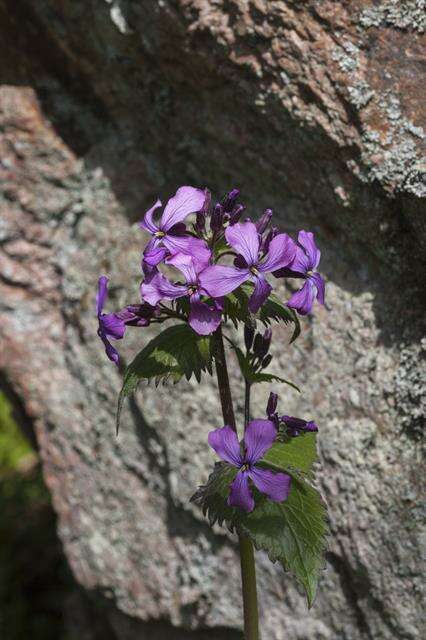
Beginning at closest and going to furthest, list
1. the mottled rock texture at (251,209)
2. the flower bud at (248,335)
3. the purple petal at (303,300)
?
the purple petal at (303,300) < the flower bud at (248,335) < the mottled rock texture at (251,209)

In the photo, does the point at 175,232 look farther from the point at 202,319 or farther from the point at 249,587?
the point at 249,587

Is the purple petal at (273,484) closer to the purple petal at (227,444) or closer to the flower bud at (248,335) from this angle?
the purple petal at (227,444)

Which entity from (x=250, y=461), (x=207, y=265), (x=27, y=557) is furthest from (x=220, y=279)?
(x=27, y=557)

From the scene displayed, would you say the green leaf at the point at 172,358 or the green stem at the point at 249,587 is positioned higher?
the green leaf at the point at 172,358

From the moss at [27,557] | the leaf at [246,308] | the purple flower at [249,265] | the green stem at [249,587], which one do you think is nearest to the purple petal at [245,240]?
the purple flower at [249,265]

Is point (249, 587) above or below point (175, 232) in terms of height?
below

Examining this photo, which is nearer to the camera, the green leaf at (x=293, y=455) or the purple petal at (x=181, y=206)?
the purple petal at (x=181, y=206)

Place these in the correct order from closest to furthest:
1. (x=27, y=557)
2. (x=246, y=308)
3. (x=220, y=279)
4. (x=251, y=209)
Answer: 1. (x=220, y=279)
2. (x=246, y=308)
3. (x=251, y=209)
4. (x=27, y=557)
